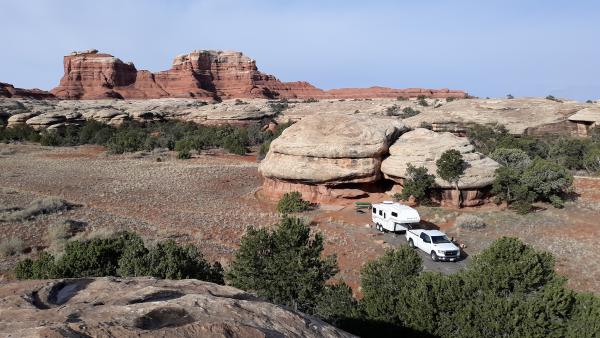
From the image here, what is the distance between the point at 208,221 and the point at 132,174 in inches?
507

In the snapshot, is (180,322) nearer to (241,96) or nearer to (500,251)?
(500,251)

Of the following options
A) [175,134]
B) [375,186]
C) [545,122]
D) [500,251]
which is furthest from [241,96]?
[500,251]

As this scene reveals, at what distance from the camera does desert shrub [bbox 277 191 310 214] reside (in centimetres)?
2350

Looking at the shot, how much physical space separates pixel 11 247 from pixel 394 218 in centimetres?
1546

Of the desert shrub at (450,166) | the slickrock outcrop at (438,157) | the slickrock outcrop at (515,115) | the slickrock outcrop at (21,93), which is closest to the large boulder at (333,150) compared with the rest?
the slickrock outcrop at (438,157)

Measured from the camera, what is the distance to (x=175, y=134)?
184ft

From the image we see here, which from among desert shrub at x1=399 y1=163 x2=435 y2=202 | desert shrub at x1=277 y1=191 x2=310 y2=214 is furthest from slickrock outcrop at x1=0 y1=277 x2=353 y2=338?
desert shrub at x1=399 y1=163 x2=435 y2=202

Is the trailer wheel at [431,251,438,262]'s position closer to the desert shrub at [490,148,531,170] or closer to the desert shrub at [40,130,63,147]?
the desert shrub at [490,148,531,170]

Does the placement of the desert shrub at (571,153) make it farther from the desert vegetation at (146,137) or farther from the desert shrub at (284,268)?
the desert shrub at (284,268)

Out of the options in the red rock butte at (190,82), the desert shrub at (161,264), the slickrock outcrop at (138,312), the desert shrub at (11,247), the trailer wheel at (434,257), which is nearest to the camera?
the slickrock outcrop at (138,312)

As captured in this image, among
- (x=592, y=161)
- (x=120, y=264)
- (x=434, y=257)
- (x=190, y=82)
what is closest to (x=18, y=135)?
(x=120, y=264)

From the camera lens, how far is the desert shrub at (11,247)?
16.1 m

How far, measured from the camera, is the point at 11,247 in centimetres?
1634

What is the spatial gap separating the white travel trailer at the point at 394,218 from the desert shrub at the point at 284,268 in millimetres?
8216
